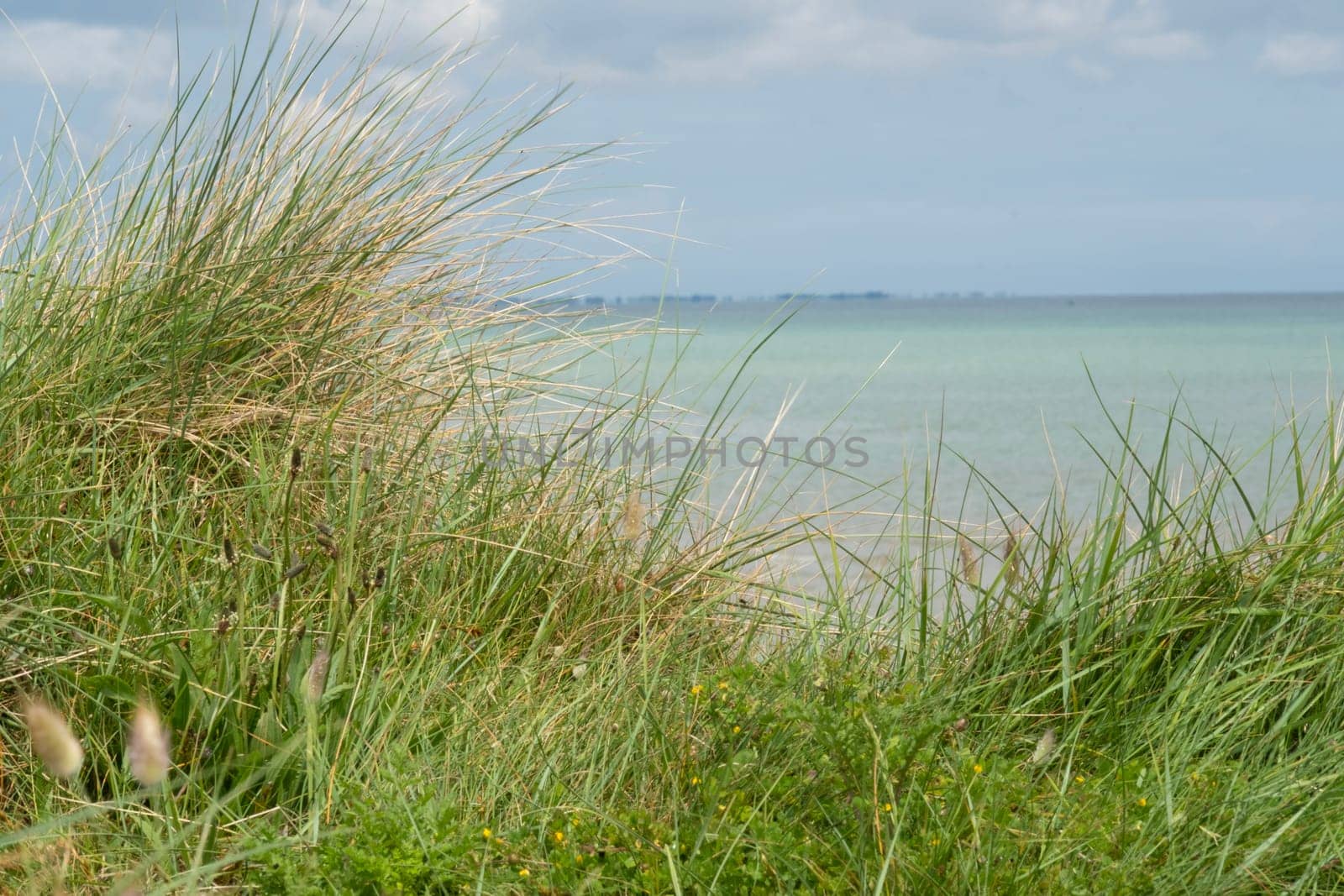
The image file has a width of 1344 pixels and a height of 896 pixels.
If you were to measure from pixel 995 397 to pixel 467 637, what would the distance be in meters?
17.0

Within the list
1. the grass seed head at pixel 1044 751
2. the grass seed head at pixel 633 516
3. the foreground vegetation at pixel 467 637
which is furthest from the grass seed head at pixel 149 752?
the grass seed head at pixel 633 516

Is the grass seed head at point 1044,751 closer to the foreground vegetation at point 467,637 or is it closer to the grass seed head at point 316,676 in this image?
the foreground vegetation at point 467,637

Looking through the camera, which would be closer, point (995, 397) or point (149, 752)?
point (149, 752)

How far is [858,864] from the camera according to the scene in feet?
4.83

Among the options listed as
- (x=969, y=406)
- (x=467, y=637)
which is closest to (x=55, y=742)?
(x=467, y=637)

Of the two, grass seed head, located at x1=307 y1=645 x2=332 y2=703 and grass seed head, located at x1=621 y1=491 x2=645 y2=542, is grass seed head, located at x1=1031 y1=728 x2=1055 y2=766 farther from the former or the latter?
grass seed head, located at x1=307 y1=645 x2=332 y2=703

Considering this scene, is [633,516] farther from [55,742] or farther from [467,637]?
[55,742]

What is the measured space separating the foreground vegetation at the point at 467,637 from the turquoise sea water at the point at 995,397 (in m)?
0.36

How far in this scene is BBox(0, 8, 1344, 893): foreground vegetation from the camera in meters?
1.55

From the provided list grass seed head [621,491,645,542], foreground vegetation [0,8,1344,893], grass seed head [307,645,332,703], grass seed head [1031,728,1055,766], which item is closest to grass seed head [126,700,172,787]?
foreground vegetation [0,8,1344,893]

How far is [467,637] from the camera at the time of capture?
2.24 meters

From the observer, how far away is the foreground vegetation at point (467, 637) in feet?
5.10

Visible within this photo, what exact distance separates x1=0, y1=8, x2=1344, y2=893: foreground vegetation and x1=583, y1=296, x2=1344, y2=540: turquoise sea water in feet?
1.19

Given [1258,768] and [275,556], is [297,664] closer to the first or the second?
[275,556]
